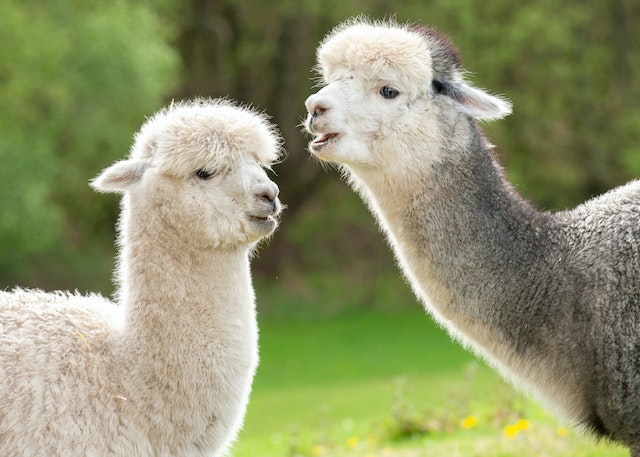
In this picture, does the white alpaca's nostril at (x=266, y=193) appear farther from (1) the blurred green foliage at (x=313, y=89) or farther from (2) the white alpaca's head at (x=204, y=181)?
(1) the blurred green foliage at (x=313, y=89)

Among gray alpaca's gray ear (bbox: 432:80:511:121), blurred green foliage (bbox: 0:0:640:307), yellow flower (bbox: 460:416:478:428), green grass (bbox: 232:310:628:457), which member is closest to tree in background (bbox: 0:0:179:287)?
blurred green foliage (bbox: 0:0:640:307)

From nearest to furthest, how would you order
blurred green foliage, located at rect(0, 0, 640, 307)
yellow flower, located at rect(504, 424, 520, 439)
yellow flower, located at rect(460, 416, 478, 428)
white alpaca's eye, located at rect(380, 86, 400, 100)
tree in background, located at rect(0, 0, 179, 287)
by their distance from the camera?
1. white alpaca's eye, located at rect(380, 86, 400, 100)
2. yellow flower, located at rect(504, 424, 520, 439)
3. yellow flower, located at rect(460, 416, 478, 428)
4. tree in background, located at rect(0, 0, 179, 287)
5. blurred green foliage, located at rect(0, 0, 640, 307)

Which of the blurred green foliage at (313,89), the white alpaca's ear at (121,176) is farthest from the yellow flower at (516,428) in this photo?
the blurred green foliage at (313,89)

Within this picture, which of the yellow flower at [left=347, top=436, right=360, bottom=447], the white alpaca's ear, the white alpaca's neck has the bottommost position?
the white alpaca's neck

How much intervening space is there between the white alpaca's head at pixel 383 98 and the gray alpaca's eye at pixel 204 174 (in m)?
0.67

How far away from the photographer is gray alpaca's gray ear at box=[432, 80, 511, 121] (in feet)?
17.4

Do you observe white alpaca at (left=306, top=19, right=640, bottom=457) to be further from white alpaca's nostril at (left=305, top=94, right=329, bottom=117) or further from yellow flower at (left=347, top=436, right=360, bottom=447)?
yellow flower at (left=347, top=436, right=360, bottom=447)

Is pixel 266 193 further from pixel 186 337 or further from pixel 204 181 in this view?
pixel 186 337

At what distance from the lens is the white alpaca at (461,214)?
501 cm

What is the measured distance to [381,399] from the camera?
1519cm

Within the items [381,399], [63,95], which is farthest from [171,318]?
[63,95]

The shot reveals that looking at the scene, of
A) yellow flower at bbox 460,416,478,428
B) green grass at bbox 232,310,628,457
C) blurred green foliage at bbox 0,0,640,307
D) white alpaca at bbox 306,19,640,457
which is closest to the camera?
white alpaca at bbox 306,19,640,457

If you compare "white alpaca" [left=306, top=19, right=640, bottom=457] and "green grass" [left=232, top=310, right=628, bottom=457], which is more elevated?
"green grass" [left=232, top=310, right=628, bottom=457]

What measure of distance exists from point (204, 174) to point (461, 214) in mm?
1328
